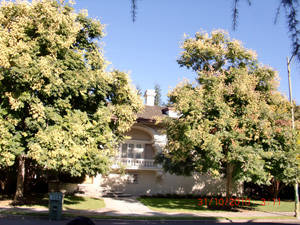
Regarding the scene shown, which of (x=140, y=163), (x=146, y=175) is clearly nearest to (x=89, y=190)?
(x=140, y=163)

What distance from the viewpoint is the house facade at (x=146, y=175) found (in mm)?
24062

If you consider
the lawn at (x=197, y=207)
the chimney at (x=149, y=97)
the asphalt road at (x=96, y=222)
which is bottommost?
the lawn at (x=197, y=207)

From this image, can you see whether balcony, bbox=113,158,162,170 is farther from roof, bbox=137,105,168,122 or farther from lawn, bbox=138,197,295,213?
lawn, bbox=138,197,295,213

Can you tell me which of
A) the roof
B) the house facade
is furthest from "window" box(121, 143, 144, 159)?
the roof

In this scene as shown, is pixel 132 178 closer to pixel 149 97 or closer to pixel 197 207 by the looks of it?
pixel 197 207

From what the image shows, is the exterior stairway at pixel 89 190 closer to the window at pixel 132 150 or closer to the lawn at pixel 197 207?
the window at pixel 132 150

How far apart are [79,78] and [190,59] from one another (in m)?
8.94

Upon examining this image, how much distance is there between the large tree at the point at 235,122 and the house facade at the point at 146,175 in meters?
7.28

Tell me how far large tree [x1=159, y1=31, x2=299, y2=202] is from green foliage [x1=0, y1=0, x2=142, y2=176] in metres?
3.78

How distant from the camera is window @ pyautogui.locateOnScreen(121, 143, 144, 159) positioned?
25.5 metres

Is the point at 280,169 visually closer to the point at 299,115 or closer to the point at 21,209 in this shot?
the point at 299,115

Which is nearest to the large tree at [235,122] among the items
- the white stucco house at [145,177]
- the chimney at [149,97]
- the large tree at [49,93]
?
the large tree at [49,93]

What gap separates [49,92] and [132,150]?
1447 centimetres

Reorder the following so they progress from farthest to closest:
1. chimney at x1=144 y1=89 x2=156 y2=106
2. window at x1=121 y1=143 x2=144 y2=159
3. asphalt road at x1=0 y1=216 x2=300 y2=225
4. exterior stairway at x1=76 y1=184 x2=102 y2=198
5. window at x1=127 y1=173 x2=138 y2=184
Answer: chimney at x1=144 y1=89 x2=156 y2=106 → window at x1=121 y1=143 x2=144 y2=159 → window at x1=127 y1=173 x2=138 y2=184 → exterior stairway at x1=76 y1=184 x2=102 y2=198 → asphalt road at x1=0 y1=216 x2=300 y2=225
